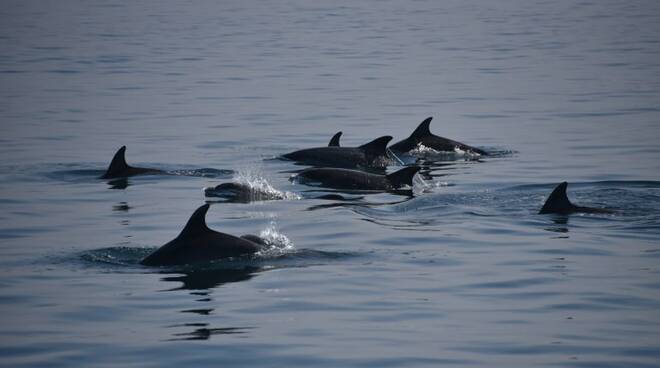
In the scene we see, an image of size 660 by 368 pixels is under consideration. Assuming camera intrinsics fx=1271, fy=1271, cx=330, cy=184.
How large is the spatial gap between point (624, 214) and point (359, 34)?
5561 cm

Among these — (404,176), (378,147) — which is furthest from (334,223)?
(378,147)

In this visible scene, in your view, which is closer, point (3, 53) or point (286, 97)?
point (286, 97)

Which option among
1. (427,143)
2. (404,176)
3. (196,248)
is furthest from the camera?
(427,143)

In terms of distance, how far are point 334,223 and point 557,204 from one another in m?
3.13

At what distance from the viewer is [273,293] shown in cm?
1325

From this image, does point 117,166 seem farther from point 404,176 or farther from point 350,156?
point 404,176

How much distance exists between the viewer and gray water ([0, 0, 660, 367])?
11.5 m

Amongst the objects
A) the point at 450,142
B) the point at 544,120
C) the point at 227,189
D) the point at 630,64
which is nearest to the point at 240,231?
the point at 227,189

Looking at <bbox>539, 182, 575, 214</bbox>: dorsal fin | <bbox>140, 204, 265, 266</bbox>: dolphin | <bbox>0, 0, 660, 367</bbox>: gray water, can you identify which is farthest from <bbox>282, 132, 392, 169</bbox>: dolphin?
<bbox>140, 204, 265, 266</bbox>: dolphin

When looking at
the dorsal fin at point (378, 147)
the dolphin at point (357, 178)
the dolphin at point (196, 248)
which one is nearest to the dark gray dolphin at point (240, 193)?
the dolphin at point (357, 178)

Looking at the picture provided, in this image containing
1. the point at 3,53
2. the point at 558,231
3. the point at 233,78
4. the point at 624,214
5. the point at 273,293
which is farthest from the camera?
the point at 3,53

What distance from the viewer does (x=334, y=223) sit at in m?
17.4

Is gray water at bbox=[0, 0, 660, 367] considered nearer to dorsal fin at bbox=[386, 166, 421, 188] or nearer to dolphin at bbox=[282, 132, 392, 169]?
dorsal fin at bbox=[386, 166, 421, 188]

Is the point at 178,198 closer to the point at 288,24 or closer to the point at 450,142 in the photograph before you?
the point at 450,142
